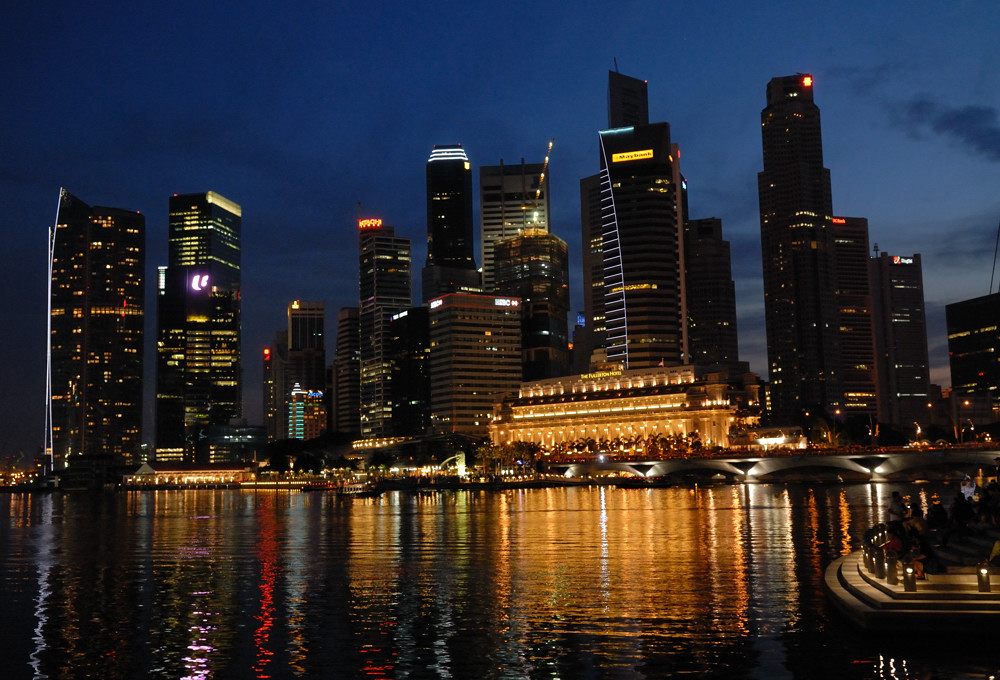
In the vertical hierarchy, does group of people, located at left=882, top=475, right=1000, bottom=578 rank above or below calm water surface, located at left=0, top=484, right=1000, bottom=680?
above

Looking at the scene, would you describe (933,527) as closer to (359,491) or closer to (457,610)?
(457,610)

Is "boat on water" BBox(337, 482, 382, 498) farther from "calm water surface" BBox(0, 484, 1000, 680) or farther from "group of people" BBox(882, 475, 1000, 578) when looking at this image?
"group of people" BBox(882, 475, 1000, 578)

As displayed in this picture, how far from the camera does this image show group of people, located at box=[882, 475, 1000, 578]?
106 ft

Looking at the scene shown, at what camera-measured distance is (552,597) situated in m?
38.4

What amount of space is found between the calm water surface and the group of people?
3.38m

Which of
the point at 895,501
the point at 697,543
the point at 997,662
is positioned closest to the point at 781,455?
the point at 697,543

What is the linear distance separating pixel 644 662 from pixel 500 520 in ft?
222

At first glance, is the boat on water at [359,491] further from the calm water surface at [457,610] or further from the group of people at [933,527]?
the group of people at [933,527]

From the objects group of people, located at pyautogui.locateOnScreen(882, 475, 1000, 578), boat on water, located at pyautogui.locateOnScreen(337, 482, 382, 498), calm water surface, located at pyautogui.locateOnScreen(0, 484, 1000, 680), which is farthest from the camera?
boat on water, located at pyautogui.locateOnScreen(337, 482, 382, 498)

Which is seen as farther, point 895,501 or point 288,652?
point 895,501

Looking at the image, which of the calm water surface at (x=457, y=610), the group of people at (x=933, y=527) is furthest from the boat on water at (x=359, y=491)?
the group of people at (x=933, y=527)

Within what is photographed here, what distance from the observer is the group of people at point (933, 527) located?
3234 centimetres

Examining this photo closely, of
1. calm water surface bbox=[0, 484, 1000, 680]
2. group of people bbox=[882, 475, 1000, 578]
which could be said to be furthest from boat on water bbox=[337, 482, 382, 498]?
group of people bbox=[882, 475, 1000, 578]

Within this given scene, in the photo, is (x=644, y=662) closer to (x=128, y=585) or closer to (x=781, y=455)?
(x=128, y=585)
